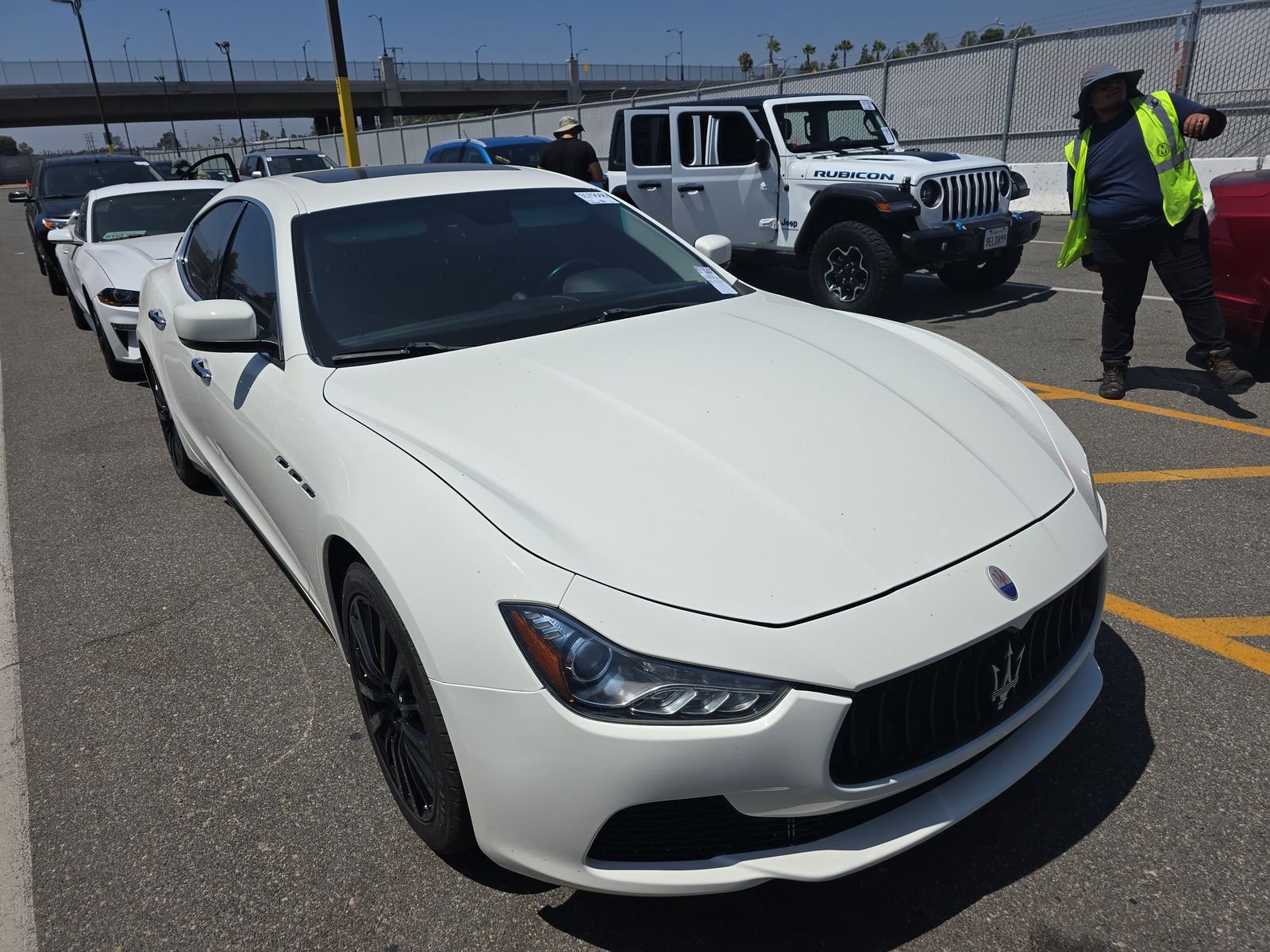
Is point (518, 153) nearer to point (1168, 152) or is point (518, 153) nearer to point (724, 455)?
point (1168, 152)

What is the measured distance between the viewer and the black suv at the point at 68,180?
1144cm

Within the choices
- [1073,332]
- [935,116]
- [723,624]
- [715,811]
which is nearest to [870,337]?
[723,624]

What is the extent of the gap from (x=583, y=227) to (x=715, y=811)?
92.7 inches

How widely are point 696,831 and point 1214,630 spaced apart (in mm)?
2236

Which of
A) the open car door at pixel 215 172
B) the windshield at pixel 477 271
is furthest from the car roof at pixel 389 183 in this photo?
the open car door at pixel 215 172

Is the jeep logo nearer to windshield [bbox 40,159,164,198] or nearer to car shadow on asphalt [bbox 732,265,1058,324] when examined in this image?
car shadow on asphalt [bbox 732,265,1058,324]

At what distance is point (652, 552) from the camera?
186 cm

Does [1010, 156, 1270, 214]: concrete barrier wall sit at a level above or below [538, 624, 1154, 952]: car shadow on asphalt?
above

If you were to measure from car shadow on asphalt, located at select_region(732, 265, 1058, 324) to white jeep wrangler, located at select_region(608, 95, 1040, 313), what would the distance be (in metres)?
0.22

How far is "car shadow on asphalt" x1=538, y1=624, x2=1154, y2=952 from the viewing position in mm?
2027

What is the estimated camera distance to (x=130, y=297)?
694 cm

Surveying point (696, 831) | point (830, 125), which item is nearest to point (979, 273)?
point (830, 125)

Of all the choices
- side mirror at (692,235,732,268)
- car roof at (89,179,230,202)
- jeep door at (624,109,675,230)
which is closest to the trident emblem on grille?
side mirror at (692,235,732,268)

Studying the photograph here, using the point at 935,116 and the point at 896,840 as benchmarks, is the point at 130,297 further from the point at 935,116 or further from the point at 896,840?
the point at 935,116
